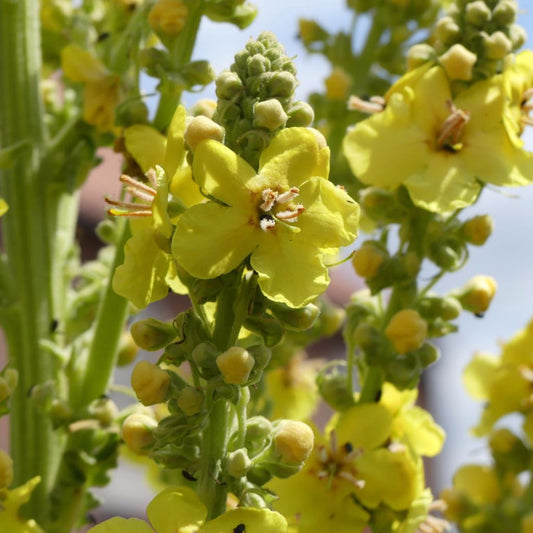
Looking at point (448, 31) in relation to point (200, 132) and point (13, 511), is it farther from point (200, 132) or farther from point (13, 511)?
point (13, 511)

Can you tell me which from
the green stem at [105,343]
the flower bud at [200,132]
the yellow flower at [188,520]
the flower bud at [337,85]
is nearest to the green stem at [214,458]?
the yellow flower at [188,520]

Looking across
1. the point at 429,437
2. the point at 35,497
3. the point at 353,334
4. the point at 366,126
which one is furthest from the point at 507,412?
the point at 35,497

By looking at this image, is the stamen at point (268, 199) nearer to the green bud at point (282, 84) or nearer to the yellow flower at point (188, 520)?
the green bud at point (282, 84)

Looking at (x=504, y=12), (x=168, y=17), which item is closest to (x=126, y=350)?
(x=168, y=17)

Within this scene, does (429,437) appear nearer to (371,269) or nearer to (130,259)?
(371,269)

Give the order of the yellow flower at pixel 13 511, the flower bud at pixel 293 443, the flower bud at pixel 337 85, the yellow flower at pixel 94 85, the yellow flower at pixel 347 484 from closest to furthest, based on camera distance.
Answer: the flower bud at pixel 293 443 → the yellow flower at pixel 13 511 → the yellow flower at pixel 347 484 → the yellow flower at pixel 94 85 → the flower bud at pixel 337 85

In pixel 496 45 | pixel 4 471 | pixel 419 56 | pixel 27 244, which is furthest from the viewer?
pixel 27 244
